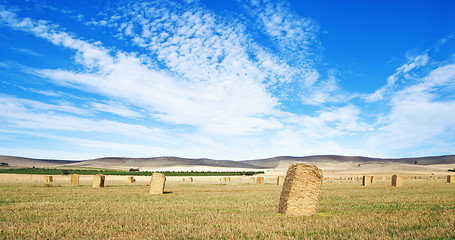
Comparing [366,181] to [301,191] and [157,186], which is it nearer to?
Answer: [157,186]

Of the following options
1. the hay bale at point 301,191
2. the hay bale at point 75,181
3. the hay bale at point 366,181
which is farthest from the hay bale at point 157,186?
the hay bale at point 366,181

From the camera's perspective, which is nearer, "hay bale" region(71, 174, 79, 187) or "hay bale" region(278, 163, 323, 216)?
"hay bale" region(278, 163, 323, 216)

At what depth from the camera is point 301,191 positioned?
14.4 meters

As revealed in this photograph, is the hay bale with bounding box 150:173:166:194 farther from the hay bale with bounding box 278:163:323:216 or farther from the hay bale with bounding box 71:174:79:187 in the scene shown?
the hay bale with bounding box 71:174:79:187

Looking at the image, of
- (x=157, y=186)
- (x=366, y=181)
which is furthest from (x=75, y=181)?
(x=366, y=181)

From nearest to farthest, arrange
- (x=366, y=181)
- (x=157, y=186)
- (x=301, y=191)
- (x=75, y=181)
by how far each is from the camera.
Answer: (x=301, y=191) → (x=157, y=186) → (x=75, y=181) → (x=366, y=181)

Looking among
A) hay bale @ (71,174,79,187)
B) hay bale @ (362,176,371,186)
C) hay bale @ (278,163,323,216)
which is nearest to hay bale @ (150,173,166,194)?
hay bale @ (278,163,323,216)

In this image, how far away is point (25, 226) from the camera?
35.6 feet

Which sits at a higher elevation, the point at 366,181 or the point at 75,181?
the point at 366,181

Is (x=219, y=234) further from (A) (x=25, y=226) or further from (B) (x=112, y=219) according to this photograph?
(A) (x=25, y=226)

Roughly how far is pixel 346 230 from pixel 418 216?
447cm

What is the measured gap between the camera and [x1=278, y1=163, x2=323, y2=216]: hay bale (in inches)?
554

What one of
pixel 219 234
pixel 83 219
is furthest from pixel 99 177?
pixel 219 234

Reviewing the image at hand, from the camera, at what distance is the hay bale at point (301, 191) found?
14.1 metres
